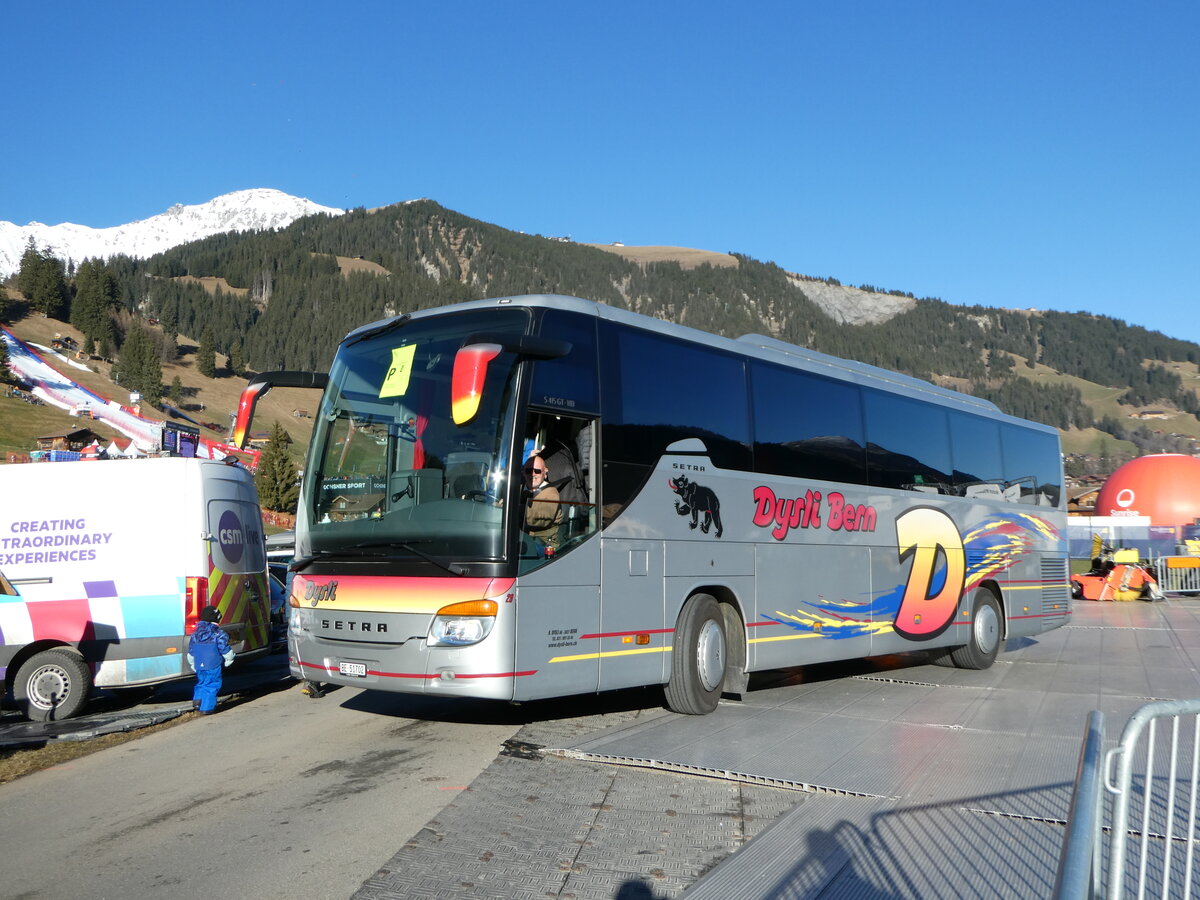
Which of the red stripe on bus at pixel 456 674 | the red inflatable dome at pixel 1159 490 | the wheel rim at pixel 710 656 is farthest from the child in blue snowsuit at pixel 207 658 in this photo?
the red inflatable dome at pixel 1159 490

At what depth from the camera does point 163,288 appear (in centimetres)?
15375

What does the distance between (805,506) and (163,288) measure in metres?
163

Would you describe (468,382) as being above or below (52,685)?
above

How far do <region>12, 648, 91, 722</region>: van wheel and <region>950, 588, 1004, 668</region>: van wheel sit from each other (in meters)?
11.3

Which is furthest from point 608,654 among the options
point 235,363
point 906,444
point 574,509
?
point 235,363

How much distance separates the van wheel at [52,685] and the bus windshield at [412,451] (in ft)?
12.8

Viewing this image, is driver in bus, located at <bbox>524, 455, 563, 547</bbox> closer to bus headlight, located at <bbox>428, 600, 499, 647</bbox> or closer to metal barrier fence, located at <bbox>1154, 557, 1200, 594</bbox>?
bus headlight, located at <bbox>428, 600, 499, 647</bbox>

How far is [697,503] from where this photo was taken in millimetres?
9125

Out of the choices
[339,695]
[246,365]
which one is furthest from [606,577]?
[246,365]

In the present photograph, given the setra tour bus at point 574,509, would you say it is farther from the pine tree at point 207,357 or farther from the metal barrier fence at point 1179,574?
the pine tree at point 207,357

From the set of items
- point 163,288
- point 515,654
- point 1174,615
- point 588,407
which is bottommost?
point 1174,615

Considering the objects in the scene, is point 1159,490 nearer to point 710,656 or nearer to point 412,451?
point 710,656

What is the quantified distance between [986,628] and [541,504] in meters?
9.05

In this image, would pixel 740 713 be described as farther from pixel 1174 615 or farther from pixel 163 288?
pixel 163 288
